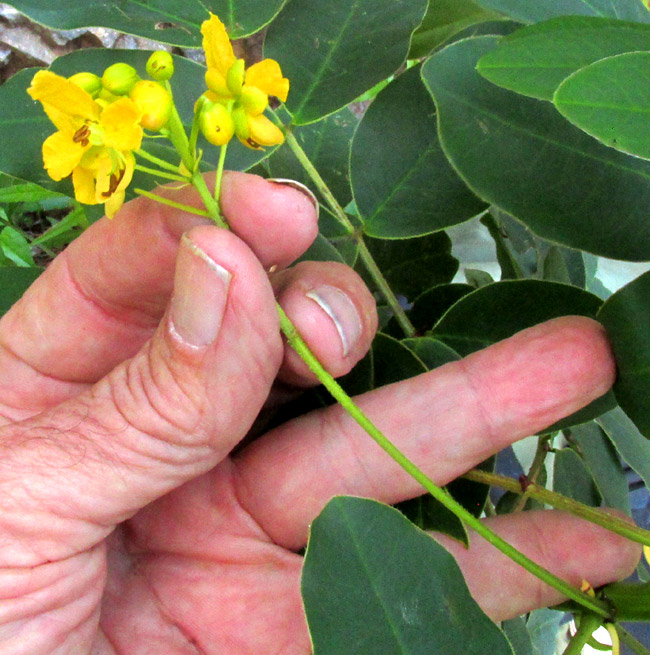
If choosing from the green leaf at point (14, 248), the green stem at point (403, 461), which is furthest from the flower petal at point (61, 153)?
the green leaf at point (14, 248)

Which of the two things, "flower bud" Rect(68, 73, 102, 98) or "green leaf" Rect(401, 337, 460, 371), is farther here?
"green leaf" Rect(401, 337, 460, 371)

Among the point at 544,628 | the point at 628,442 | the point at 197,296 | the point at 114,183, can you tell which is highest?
the point at 114,183

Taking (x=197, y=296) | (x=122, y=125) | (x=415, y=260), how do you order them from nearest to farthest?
1. (x=122, y=125)
2. (x=197, y=296)
3. (x=415, y=260)

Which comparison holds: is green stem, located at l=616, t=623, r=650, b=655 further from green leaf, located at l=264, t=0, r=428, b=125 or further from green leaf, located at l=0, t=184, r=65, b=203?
green leaf, located at l=0, t=184, r=65, b=203

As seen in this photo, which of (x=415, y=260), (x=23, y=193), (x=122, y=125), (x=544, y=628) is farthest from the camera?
(x=23, y=193)

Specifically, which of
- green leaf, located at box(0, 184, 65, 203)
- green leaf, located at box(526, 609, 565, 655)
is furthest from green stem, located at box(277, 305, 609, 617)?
green leaf, located at box(0, 184, 65, 203)

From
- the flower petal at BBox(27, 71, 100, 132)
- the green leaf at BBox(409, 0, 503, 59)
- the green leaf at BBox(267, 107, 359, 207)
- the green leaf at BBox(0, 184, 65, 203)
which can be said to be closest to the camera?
the flower petal at BBox(27, 71, 100, 132)

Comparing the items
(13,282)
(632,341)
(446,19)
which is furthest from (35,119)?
(632,341)

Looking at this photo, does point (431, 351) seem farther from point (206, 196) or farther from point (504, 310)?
point (206, 196)
